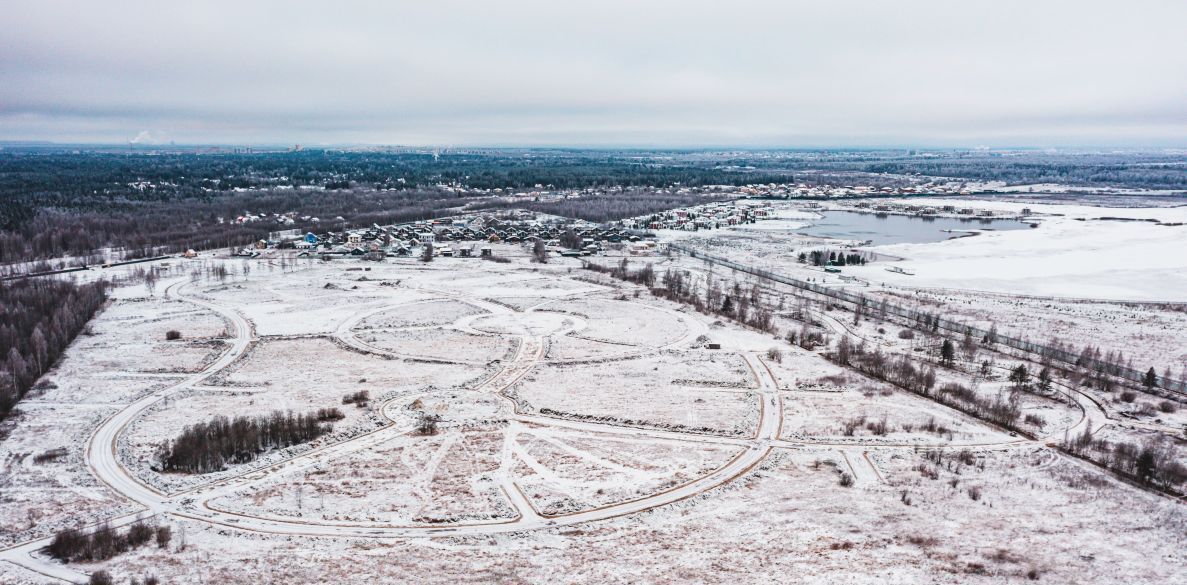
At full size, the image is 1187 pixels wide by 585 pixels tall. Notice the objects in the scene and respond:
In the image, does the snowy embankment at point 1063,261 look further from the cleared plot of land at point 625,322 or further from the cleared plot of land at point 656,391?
the cleared plot of land at point 656,391

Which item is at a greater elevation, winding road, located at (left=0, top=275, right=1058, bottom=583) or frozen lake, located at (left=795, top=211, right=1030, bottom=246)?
frozen lake, located at (left=795, top=211, right=1030, bottom=246)

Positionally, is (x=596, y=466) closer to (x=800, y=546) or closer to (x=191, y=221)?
(x=800, y=546)

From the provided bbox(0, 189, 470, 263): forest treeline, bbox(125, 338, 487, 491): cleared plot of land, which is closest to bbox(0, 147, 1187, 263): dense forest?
bbox(0, 189, 470, 263): forest treeline

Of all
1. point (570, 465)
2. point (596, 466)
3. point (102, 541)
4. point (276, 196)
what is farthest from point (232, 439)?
point (276, 196)

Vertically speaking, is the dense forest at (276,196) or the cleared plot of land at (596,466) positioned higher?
the dense forest at (276,196)

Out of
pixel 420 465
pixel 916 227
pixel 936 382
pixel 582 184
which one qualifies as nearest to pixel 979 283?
pixel 936 382

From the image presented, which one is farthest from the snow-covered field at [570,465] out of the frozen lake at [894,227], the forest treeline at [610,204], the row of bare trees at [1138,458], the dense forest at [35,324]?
the forest treeline at [610,204]

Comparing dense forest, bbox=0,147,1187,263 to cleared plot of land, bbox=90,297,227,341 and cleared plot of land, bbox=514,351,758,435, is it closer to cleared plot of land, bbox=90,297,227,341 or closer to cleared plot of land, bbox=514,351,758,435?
cleared plot of land, bbox=90,297,227,341
